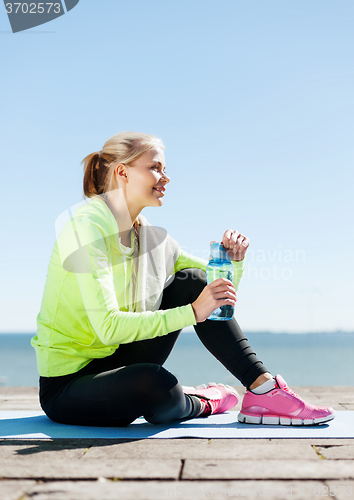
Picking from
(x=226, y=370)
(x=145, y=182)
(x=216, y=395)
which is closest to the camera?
(x=145, y=182)

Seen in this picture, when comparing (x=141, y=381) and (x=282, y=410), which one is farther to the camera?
(x=282, y=410)

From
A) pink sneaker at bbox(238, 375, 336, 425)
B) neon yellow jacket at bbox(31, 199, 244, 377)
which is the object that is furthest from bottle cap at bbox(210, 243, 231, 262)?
pink sneaker at bbox(238, 375, 336, 425)

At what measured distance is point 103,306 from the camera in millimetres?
2152

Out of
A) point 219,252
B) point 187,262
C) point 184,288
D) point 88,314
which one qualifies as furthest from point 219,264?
point 88,314

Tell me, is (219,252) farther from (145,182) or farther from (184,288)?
(145,182)

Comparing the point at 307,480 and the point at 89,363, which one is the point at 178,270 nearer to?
the point at 89,363

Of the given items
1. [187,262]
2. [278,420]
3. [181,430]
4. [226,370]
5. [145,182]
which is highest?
[145,182]

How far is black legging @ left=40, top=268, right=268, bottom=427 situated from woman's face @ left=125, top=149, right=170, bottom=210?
48 cm

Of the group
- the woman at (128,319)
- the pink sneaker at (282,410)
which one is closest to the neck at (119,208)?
the woman at (128,319)

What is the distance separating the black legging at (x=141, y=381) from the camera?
2178 millimetres

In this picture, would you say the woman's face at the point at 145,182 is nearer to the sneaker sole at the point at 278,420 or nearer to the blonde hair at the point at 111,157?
the blonde hair at the point at 111,157

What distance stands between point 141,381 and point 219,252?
88 centimetres

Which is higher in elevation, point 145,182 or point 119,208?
point 145,182

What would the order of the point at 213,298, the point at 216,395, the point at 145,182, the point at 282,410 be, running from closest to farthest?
1. the point at 213,298
2. the point at 282,410
3. the point at 145,182
4. the point at 216,395
